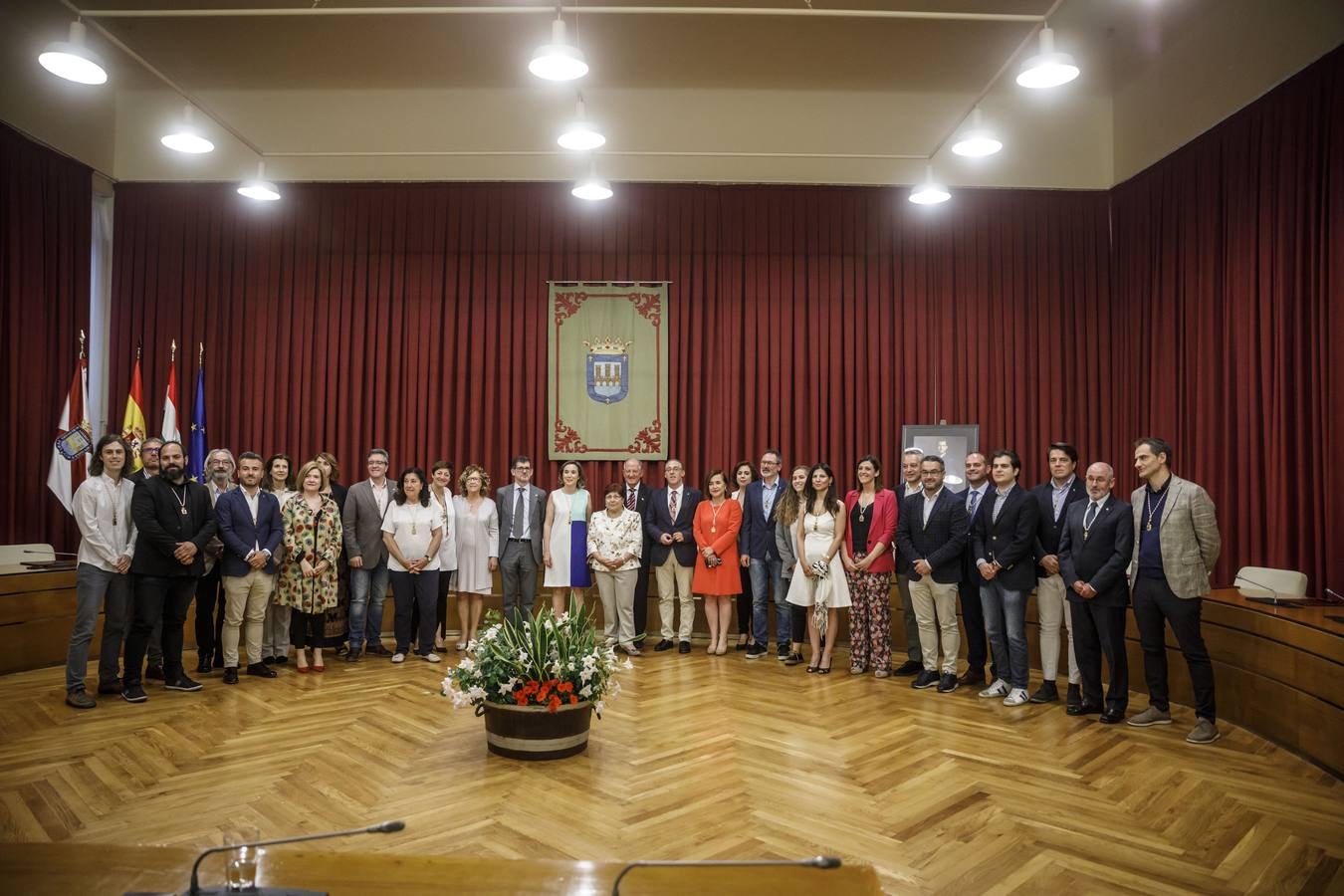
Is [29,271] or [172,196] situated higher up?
[172,196]

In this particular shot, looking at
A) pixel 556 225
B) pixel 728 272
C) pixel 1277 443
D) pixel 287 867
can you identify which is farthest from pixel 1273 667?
pixel 556 225

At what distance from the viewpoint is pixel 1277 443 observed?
6.11 meters

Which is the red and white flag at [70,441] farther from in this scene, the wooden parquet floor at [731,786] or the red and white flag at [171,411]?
the wooden parquet floor at [731,786]

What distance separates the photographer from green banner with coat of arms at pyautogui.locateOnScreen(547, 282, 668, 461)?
8.37 meters

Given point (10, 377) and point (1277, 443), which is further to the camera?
point (10, 377)

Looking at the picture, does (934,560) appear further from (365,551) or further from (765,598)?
(365,551)

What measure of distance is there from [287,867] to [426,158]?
7.75m


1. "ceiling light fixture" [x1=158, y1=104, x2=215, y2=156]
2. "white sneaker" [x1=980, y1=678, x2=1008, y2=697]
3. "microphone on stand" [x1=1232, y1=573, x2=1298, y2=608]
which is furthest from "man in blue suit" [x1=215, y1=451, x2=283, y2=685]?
"microphone on stand" [x1=1232, y1=573, x2=1298, y2=608]

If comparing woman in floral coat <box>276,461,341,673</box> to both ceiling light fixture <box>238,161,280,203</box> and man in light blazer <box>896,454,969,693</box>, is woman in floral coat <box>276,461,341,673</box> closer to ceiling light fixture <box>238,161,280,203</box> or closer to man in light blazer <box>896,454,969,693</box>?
ceiling light fixture <box>238,161,280,203</box>

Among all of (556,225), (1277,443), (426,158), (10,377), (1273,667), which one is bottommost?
(1273,667)

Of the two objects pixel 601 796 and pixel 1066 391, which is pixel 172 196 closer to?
pixel 601 796

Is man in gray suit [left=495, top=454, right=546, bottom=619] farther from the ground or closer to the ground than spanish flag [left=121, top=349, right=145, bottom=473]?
closer to the ground

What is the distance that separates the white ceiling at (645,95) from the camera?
6.86 meters

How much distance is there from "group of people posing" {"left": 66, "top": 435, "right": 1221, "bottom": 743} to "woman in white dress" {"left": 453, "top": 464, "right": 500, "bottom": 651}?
17mm
